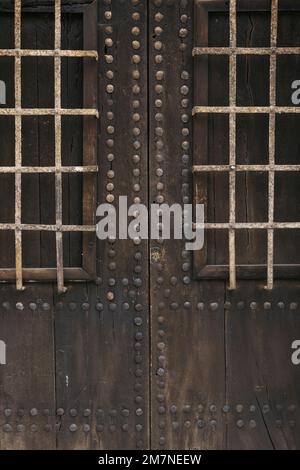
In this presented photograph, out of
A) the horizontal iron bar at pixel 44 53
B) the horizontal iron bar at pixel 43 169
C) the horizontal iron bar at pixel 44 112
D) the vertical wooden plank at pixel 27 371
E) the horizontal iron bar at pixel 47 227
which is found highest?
the horizontal iron bar at pixel 44 53

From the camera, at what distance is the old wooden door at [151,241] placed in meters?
2.07

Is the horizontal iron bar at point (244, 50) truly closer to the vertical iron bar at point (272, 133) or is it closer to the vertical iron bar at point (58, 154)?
the vertical iron bar at point (272, 133)

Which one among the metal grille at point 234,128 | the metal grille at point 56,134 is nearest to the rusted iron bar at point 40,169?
the metal grille at point 56,134

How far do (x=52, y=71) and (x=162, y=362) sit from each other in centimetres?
99

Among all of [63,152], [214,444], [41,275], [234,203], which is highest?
[63,152]

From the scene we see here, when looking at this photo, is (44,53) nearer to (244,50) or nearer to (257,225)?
(244,50)

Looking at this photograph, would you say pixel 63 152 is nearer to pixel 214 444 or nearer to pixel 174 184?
pixel 174 184

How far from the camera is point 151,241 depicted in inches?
84.0

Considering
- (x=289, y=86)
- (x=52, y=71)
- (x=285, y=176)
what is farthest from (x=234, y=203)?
(x=52, y=71)

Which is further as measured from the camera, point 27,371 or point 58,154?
point 27,371

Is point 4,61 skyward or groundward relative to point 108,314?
skyward

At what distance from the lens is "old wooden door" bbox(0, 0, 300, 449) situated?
6.80ft

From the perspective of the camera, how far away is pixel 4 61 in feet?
6.86
